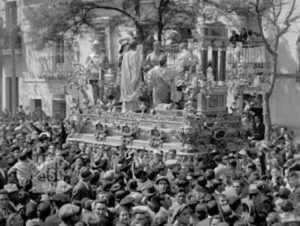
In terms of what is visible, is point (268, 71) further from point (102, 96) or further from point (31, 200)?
point (31, 200)

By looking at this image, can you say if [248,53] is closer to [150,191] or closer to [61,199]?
[150,191]

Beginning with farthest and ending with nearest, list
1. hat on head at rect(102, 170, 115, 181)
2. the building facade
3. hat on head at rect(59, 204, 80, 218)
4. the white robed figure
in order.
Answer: the building facade
the white robed figure
hat on head at rect(102, 170, 115, 181)
hat on head at rect(59, 204, 80, 218)

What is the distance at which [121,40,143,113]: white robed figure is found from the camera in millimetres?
20203

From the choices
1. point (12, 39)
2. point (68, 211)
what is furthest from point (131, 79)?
point (12, 39)

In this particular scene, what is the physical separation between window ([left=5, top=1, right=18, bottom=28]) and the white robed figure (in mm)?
16097

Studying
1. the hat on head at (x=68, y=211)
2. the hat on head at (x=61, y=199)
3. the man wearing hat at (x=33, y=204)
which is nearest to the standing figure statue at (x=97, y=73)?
the man wearing hat at (x=33, y=204)

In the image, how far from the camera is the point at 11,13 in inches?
1391

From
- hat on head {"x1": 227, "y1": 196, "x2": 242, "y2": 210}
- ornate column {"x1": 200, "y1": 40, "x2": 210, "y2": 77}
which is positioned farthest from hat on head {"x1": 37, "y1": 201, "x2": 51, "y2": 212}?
ornate column {"x1": 200, "y1": 40, "x2": 210, "y2": 77}

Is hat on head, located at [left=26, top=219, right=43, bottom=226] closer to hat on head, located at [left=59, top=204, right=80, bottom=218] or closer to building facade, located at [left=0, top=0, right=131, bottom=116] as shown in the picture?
hat on head, located at [left=59, top=204, right=80, bottom=218]

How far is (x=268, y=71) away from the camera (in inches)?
953

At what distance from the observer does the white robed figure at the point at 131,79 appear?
66.3 ft

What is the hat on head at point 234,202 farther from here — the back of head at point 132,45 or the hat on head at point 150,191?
the back of head at point 132,45

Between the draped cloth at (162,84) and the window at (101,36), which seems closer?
the draped cloth at (162,84)

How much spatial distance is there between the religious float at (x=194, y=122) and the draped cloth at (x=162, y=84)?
0.55 meters
